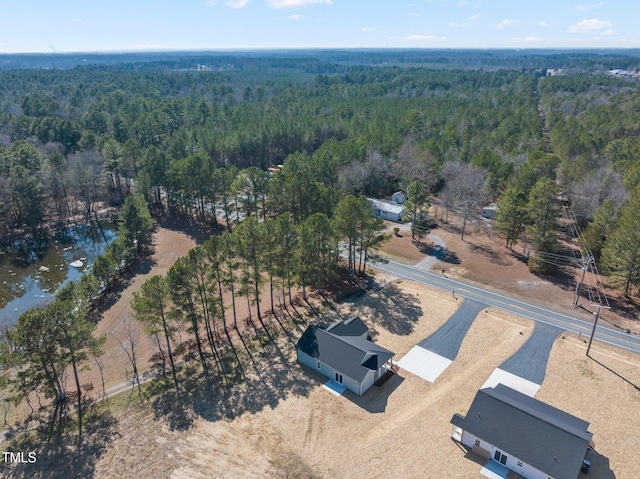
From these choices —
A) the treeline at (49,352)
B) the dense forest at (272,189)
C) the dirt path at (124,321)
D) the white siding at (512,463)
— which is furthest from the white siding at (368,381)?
the treeline at (49,352)

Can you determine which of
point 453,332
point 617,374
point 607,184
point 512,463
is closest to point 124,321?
point 453,332

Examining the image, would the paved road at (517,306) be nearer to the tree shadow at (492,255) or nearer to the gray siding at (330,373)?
the tree shadow at (492,255)

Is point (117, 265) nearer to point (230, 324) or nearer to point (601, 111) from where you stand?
point (230, 324)

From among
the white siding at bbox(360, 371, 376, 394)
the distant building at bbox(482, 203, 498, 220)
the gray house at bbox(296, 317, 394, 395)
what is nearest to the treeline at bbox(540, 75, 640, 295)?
the distant building at bbox(482, 203, 498, 220)

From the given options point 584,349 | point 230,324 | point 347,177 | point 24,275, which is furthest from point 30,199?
point 584,349

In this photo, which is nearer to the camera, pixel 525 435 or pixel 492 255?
pixel 525 435

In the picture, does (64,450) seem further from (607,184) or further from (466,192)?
(607,184)
